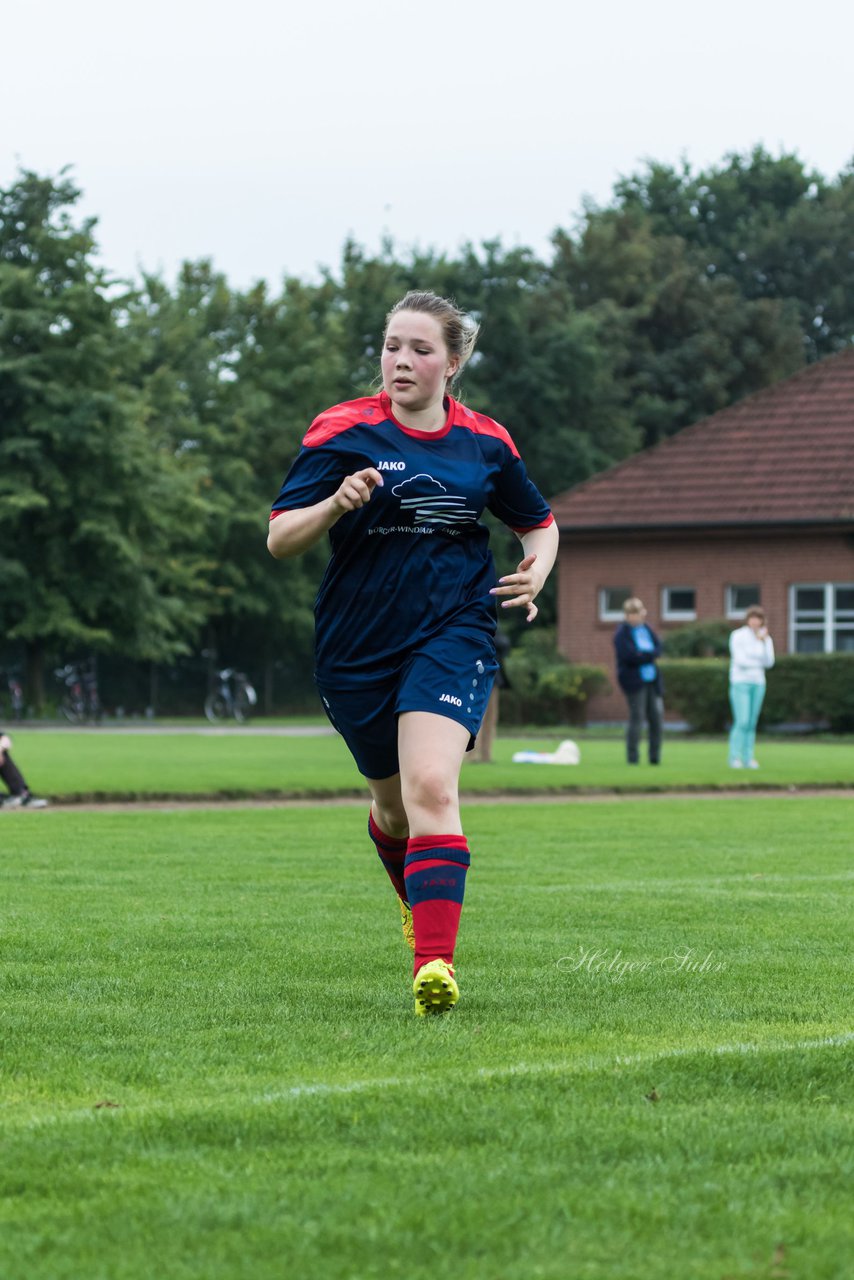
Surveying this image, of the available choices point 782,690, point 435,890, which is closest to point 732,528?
point 782,690

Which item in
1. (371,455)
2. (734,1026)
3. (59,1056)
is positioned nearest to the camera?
(59,1056)

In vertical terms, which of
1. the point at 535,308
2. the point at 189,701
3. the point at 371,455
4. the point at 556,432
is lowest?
the point at 189,701

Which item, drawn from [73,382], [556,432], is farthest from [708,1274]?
[556,432]

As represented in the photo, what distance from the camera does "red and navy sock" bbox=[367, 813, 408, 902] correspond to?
6.57 metres

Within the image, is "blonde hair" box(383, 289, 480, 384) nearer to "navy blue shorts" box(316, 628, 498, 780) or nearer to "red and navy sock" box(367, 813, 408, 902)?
"navy blue shorts" box(316, 628, 498, 780)

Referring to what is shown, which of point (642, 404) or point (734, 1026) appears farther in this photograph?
point (642, 404)

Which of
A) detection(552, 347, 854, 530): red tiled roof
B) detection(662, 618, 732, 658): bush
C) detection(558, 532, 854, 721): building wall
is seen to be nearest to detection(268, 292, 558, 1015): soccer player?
detection(662, 618, 732, 658): bush

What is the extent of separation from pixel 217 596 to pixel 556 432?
12521mm

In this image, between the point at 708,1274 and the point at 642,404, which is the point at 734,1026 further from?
the point at 642,404

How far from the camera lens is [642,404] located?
59.1 metres

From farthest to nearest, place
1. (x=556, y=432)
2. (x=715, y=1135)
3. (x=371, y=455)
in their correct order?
(x=556, y=432) → (x=371, y=455) → (x=715, y=1135)

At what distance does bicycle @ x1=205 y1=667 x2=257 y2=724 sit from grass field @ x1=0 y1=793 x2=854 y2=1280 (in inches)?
1359

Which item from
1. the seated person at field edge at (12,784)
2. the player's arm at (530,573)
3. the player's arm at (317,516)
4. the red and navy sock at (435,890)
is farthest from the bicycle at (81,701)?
the red and navy sock at (435,890)

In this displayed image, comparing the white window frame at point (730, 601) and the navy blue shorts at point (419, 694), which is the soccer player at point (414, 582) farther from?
the white window frame at point (730, 601)
